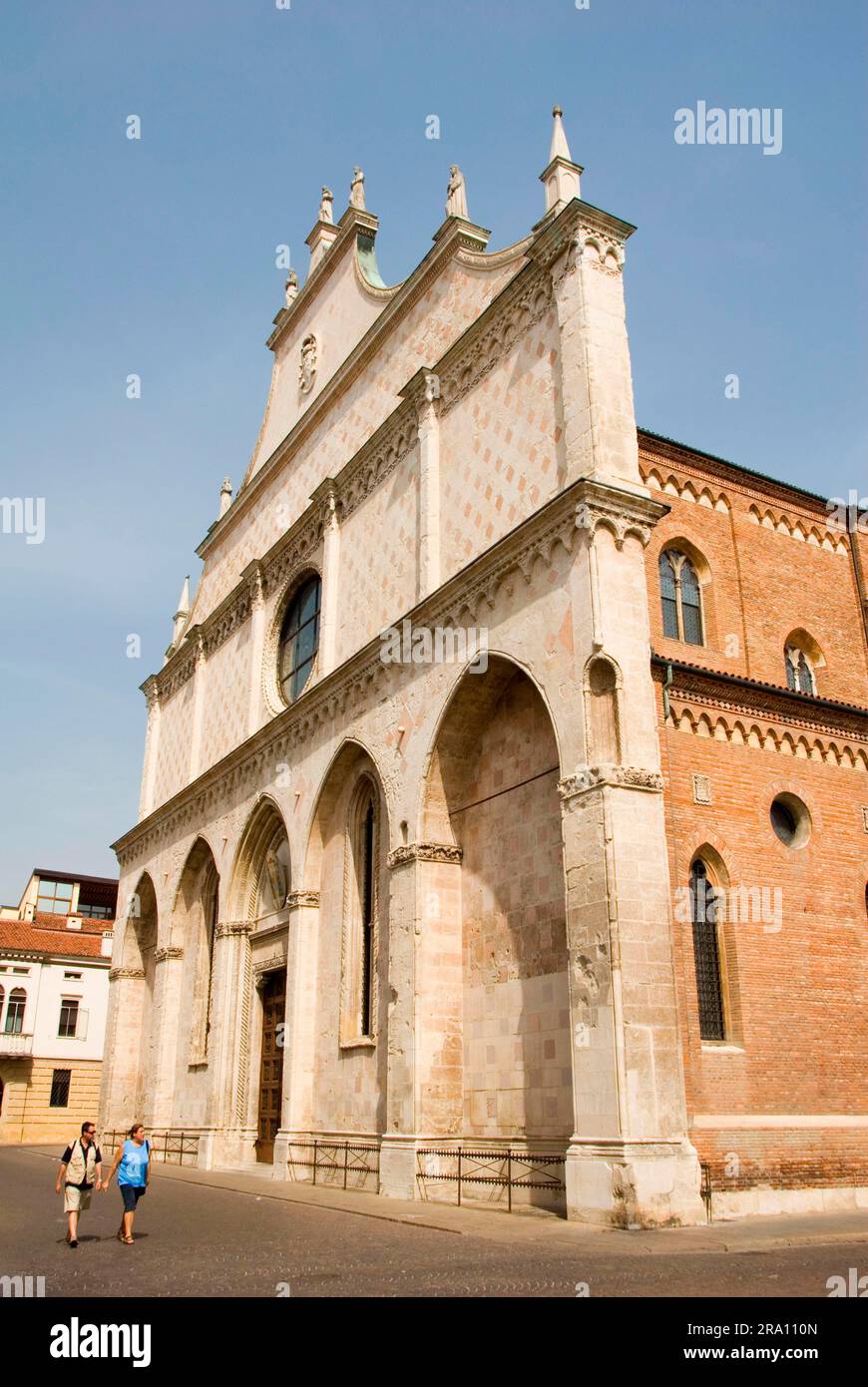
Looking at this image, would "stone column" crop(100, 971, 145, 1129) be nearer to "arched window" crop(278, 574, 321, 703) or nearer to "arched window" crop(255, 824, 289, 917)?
"arched window" crop(255, 824, 289, 917)

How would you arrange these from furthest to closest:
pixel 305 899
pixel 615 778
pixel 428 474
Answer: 1. pixel 305 899
2. pixel 428 474
3. pixel 615 778

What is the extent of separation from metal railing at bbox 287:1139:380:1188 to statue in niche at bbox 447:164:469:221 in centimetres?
1597

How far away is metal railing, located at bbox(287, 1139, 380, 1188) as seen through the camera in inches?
711

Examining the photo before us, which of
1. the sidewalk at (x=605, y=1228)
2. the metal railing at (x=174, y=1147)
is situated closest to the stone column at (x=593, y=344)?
the sidewalk at (x=605, y=1228)

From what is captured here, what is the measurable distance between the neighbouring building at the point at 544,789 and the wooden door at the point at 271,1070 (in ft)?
0.29

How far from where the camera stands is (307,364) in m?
27.2

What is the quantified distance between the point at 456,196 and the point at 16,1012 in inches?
1468

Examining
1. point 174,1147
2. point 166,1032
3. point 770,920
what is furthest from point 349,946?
point 166,1032

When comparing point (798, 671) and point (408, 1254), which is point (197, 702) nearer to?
point (798, 671)

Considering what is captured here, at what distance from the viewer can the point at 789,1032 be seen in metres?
14.9

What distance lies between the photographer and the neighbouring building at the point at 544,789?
13297 mm

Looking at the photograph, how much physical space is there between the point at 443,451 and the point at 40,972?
35.1 m
